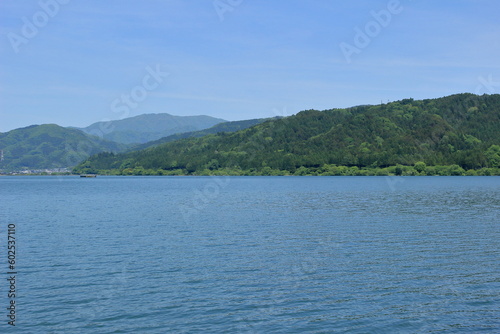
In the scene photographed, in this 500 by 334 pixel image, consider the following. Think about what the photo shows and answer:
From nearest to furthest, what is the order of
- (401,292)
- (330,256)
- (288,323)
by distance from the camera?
(288,323) → (401,292) → (330,256)

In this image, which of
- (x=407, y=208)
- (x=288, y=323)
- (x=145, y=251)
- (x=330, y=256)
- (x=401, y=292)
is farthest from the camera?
(x=407, y=208)

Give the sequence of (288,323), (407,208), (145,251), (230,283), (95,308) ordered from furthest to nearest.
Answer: (407,208)
(145,251)
(230,283)
(95,308)
(288,323)

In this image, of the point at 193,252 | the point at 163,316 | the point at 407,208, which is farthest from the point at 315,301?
the point at 407,208

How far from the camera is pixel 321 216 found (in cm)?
8362

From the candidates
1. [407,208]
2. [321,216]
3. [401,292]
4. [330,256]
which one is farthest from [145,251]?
[407,208]

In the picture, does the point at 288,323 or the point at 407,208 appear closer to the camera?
the point at 288,323

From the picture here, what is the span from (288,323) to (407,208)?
7740 cm

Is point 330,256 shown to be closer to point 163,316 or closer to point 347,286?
point 347,286

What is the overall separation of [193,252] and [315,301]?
20348 millimetres

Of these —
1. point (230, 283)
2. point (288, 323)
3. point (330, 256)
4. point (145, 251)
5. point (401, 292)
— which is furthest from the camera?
point (145, 251)

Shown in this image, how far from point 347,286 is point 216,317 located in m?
12.0

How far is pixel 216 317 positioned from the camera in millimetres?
29203

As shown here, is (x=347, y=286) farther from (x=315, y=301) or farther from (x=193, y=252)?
(x=193, y=252)

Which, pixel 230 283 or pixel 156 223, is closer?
pixel 230 283
